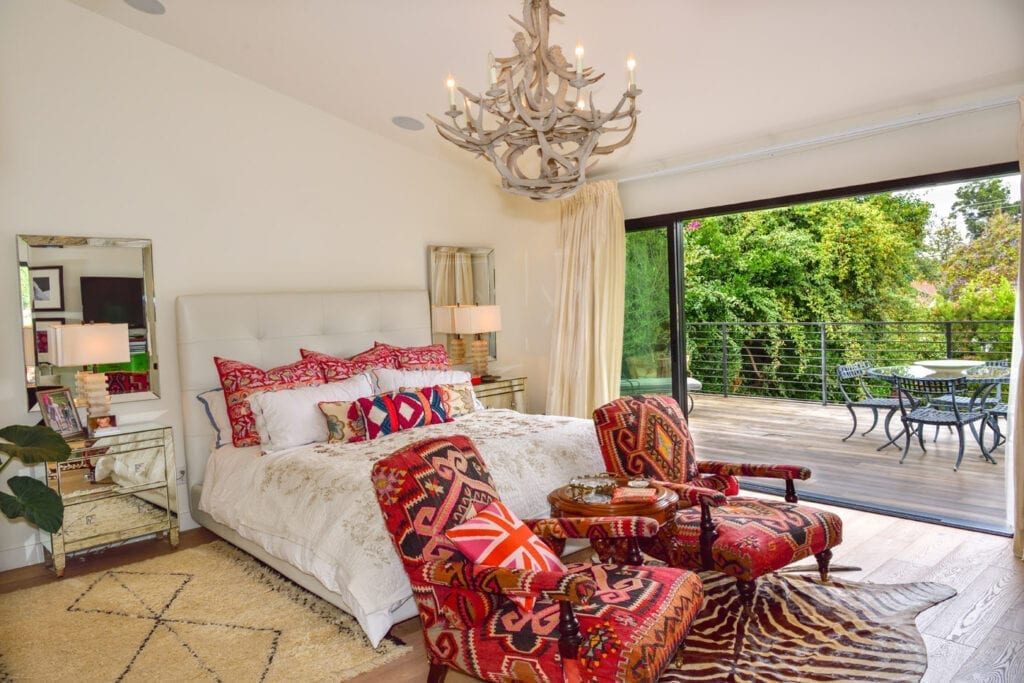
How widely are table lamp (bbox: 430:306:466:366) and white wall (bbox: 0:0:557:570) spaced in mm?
290

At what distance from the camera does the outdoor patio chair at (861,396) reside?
19.5ft

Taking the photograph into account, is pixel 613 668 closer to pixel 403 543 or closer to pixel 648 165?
pixel 403 543

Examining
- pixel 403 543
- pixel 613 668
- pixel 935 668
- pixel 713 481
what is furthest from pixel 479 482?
pixel 935 668

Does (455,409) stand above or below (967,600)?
above

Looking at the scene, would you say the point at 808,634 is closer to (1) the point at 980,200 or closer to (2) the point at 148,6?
(2) the point at 148,6

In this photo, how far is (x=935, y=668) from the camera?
2400 mm

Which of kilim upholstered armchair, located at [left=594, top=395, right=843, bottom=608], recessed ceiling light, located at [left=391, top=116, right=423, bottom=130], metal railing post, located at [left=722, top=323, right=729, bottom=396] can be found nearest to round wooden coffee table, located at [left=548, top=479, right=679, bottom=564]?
kilim upholstered armchair, located at [left=594, top=395, right=843, bottom=608]

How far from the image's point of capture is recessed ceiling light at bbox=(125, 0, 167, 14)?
12.0ft

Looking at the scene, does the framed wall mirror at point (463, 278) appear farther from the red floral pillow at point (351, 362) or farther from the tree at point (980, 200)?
the tree at point (980, 200)

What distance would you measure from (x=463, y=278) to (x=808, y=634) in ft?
12.3

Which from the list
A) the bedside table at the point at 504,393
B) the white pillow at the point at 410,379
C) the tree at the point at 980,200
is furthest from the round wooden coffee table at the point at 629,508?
the tree at the point at 980,200

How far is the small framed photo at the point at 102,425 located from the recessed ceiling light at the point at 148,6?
2297 mm

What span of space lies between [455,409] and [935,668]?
2740 millimetres

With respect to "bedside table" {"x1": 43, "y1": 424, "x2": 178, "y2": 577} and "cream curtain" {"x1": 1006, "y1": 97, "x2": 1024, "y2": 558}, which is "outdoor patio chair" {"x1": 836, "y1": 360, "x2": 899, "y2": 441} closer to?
"cream curtain" {"x1": 1006, "y1": 97, "x2": 1024, "y2": 558}
